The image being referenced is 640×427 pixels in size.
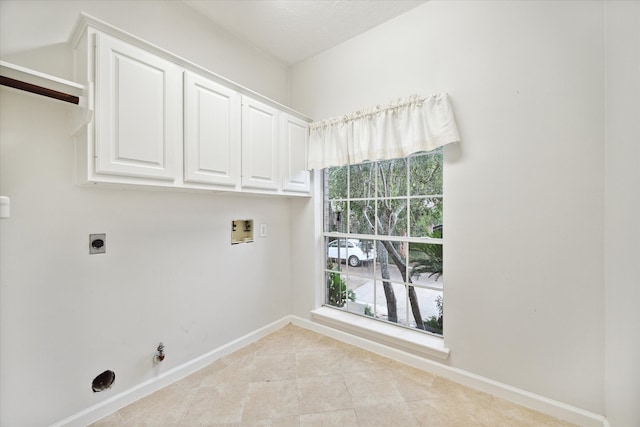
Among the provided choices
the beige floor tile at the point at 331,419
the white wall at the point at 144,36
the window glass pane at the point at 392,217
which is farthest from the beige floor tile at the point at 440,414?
the white wall at the point at 144,36

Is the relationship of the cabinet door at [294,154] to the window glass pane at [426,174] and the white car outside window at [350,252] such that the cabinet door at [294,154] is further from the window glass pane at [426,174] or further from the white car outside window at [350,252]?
the window glass pane at [426,174]

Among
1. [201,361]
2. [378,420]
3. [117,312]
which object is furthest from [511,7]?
[201,361]

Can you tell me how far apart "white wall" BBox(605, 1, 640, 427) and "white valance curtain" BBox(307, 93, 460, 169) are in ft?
2.44

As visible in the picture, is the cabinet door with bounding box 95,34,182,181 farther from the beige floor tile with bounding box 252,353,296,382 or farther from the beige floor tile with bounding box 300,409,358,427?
the beige floor tile with bounding box 300,409,358,427

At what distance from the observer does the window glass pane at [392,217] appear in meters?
2.20

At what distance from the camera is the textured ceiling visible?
1973 millimetres

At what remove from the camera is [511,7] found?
1.65 m

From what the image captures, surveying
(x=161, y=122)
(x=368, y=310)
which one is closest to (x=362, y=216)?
(x=368, y=310)

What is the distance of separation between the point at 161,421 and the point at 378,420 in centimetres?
125

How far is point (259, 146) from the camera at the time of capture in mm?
2107

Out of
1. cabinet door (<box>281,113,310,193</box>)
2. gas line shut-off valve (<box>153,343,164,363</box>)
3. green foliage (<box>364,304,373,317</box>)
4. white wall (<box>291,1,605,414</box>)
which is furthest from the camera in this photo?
green foliage (<box>364,304,373,317</box>)

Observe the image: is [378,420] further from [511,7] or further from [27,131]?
[511,7]

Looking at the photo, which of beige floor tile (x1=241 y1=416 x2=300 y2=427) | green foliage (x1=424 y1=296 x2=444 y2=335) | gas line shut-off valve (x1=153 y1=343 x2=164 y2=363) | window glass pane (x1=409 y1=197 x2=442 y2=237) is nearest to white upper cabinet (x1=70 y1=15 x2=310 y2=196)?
gas line shut-off valve (x1=153 y1=343 x2=164 y2=363)

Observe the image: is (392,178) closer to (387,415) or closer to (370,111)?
(370,111)
